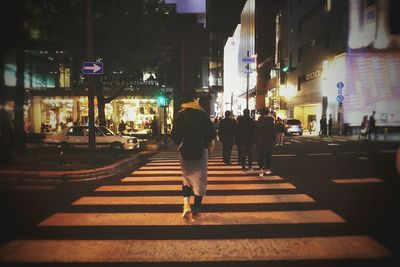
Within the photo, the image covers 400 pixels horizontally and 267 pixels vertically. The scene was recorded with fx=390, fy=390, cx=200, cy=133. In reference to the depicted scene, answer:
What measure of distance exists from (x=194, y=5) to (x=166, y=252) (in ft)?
152

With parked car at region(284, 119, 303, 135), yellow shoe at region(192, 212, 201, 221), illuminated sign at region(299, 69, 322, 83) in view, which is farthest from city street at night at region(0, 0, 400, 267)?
illuminated sign at region(299, 69, 322, 83)

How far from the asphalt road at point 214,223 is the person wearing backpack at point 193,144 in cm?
52

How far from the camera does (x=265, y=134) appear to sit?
35.0 feet

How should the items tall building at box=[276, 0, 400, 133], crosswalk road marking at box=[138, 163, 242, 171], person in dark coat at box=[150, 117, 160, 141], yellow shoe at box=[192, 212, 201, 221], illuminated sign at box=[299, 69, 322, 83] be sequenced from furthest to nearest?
illuminated sign at box=[299, 69, 322, 83] < tall building at box=[276, 0, 400, 133] < person in dark coat at box=[150, 117, 160, 141] < crosswalk road marking at box=[138, 163, 242, 171] < yellow shoe at box=[192, 212, 201, 221]

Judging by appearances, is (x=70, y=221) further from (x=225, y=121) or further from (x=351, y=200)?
(x=225, y=121)

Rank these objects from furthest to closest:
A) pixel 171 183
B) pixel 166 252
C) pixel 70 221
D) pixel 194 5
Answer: pixel 194 5
pixel 171 183
pixel 70 221
pixel 166 252

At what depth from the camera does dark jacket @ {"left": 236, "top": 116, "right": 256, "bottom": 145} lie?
11.9 metres

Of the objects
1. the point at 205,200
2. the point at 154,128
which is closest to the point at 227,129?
the point at 205,200

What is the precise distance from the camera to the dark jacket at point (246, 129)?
39.2ft

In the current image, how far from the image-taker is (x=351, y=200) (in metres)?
7.61

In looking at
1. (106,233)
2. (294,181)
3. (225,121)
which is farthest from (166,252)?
(225,121)

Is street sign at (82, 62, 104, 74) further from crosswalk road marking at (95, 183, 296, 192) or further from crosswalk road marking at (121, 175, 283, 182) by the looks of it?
crosswalk road marking at (95, 183, 296, 192)

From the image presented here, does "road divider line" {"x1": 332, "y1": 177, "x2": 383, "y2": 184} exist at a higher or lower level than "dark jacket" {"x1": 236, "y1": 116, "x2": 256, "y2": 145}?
lower

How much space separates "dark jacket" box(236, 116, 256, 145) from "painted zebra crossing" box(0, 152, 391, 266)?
3361 mm
